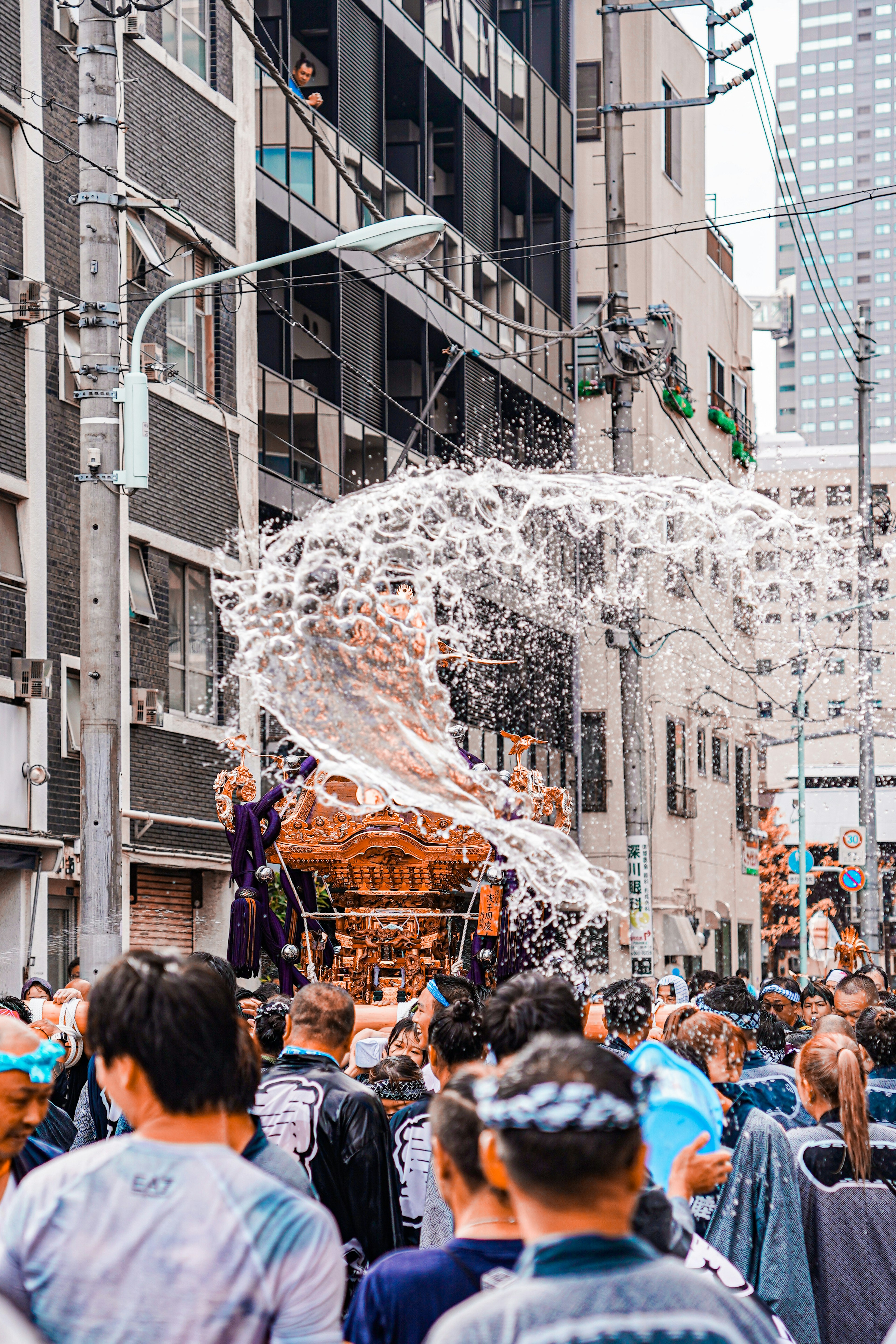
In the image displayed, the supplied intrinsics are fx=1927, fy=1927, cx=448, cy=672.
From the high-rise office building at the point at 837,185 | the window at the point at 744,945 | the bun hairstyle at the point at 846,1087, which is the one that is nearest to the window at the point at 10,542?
the bun hairstyle at the point at 846,1087

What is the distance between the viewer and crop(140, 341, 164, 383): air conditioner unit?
20203 mm

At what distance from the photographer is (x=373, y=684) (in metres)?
15.7

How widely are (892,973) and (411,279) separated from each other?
44784 mm

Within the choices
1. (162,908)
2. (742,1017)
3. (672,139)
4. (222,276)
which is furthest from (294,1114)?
(672,139)

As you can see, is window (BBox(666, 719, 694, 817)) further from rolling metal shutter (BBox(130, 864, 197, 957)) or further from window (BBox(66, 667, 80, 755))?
window (BBox(66, 667, 80, 755))

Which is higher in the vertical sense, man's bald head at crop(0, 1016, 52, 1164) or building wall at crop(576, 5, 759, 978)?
building wall at crop(576, 5, 759, 978)

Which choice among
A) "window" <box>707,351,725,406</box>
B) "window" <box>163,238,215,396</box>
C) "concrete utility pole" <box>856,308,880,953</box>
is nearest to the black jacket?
"window" <box>163,238,215,396</box>

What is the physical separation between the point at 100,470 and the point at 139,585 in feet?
28.2

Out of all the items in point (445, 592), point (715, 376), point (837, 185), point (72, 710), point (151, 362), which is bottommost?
point (72, 710)

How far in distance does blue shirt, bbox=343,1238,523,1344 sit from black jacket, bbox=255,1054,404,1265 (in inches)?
75.6

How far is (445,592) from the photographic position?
27781 millimetres

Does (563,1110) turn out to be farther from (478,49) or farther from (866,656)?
(866,656)

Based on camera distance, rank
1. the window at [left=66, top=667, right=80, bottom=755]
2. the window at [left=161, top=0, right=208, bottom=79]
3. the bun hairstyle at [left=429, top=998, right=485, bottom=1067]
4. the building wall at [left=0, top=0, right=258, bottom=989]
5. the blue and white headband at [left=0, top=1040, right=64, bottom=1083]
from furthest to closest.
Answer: the window at [left=161, top=0, right=208, bottom=79], the window at [left=66, top=667, right=80, bottom=755], the building wall at [left=0, top=0, right=258, bottom=989], the bun hairstyle at [left=429, top=998, right=485, bottom=1067], the blue and white headband at [left=0, top=1040, right=64, bottom=1083]

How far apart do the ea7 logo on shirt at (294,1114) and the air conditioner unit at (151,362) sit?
14.9 meters
